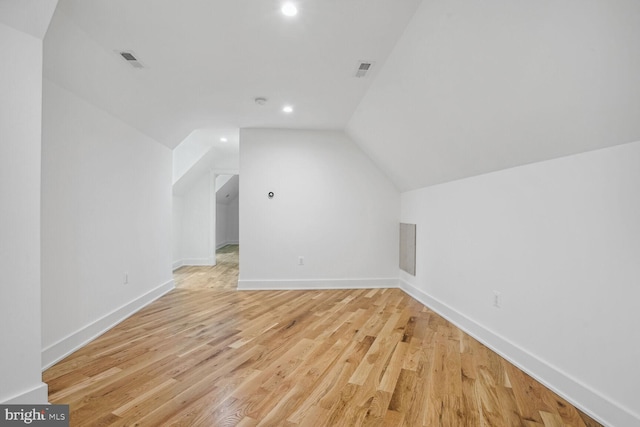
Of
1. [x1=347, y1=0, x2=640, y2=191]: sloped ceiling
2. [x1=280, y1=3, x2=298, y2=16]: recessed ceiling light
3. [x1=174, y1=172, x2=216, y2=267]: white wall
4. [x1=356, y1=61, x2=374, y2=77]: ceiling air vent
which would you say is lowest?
[x1=174, y1=172, x2=216, y2=267]: white wall

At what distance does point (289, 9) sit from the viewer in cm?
185

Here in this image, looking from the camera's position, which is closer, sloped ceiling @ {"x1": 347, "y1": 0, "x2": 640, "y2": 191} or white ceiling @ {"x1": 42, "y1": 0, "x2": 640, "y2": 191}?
sloped ceiling @ {"x1": 347, "y1": 0, "x2": 640, "y2": 191}

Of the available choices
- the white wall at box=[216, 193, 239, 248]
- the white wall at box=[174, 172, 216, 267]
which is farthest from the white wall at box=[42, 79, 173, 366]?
the white wall at box=[216, 193, 239, 248]

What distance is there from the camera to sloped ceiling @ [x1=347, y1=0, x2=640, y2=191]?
1292 millimetres

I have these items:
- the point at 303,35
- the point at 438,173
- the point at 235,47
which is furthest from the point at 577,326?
the point at 235,47

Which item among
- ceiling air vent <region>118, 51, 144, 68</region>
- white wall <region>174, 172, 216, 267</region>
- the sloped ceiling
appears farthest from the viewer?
white wall <region>174, 172, 216, 267</region>

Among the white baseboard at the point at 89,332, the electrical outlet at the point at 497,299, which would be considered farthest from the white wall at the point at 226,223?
the electrical outlet at the point at 497,299

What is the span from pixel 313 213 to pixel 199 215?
3.04m

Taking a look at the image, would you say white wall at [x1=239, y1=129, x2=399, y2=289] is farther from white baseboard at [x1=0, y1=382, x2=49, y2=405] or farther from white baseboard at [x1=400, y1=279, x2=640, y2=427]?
white baseboard at [x1=0, y1=382, x2=49, y2=405]

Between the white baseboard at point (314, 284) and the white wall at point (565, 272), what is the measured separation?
1.68m

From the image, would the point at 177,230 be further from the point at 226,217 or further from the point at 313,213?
the point at 226,217

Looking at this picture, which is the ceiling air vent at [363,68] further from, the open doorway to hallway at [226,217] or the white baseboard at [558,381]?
the open doorway to hallway at [226,217]

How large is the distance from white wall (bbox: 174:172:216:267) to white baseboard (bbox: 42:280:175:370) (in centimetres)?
267

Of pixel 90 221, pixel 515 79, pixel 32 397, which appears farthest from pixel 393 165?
pixel 32 397
